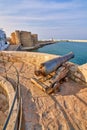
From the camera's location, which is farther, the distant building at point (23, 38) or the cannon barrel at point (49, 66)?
the distant building at point (23, 38)

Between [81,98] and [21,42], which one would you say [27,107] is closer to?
[81,98]

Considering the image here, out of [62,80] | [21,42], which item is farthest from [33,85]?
[21,42]

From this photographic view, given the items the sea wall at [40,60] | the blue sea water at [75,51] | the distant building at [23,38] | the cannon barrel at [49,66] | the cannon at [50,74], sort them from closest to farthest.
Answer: the cannon at [50,74], the cannon barrel at [49,66], the sea wall at [40,60], the blue sea water at [75,51], the distant building at [23,38]

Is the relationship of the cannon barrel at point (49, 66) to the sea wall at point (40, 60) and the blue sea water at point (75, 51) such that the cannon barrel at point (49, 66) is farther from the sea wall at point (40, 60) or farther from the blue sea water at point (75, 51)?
the blue sea water at point (75, 51)

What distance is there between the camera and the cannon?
5623 millimetres

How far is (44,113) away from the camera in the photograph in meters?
4.38

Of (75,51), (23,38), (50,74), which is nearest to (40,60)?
(50,74)

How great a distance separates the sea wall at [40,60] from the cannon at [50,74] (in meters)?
0.29

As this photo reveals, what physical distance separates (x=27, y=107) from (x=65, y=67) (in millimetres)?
2434

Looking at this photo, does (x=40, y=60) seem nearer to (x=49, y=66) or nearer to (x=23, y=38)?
(x=49, y=66)

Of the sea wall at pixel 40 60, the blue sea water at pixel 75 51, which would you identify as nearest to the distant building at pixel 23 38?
the blue sea water at pixel 75 51

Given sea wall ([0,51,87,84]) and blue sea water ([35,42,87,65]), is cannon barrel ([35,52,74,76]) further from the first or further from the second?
blue sea water ([35,42,87,65])

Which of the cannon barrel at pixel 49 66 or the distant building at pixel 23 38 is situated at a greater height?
the cannon barrel at pixel 49 66

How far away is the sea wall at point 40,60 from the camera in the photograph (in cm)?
618
